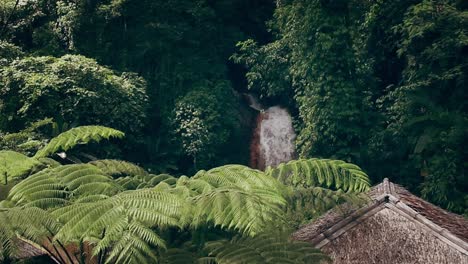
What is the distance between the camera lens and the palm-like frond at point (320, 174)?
306 inches

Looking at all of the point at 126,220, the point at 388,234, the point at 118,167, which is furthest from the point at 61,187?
the point at 388,234

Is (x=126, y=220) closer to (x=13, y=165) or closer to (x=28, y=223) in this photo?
(x=28, y=223)

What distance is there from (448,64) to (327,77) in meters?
2.86

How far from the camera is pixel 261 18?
22219 millimetres

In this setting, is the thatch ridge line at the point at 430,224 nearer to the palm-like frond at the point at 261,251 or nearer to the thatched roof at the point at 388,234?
the thatched roof at the point at 388,234

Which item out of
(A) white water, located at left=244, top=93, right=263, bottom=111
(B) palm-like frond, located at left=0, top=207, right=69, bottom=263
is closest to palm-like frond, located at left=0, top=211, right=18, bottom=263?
(B) palm-like frond, located at left=0, top=207, right=69, bottom=263

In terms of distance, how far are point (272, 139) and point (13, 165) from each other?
13082 mm

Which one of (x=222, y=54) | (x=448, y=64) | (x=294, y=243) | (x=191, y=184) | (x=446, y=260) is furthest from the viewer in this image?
(x=222, y=54)

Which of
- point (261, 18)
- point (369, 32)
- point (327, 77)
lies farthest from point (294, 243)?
point (261, 18)

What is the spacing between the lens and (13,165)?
313 inches

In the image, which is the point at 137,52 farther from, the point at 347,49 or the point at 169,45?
the point at 347,49

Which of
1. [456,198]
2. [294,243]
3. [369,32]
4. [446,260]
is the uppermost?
[369,32]

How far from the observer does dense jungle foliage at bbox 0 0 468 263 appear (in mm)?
15289

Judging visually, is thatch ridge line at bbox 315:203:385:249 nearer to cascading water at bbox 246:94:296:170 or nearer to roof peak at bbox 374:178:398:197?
roof peak at bbox 374:178:398:197
